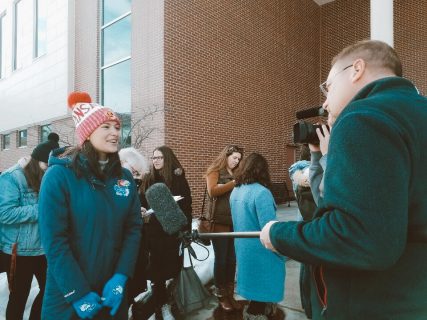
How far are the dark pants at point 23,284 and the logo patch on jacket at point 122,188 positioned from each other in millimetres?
1523

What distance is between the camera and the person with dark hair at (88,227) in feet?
5.55

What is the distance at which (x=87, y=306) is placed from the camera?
167cm

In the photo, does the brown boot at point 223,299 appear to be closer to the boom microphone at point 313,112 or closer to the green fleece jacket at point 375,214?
the boom microphone at point 313,112

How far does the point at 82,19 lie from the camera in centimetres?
1235

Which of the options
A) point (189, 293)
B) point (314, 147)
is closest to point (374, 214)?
→ point (314, 147)

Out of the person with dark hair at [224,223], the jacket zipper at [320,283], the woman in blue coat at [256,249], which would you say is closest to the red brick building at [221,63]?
the person with dark hair at [224,223]

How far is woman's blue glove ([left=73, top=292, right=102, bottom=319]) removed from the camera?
65.1 inches

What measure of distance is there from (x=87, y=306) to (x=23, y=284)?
5.10ft

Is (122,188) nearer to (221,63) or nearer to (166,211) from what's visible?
(166,211)

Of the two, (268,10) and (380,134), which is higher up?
(268,10)

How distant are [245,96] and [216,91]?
1.49 meters

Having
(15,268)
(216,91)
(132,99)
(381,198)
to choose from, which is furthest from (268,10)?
(381,198)

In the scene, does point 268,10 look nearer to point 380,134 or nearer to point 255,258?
point 255,258

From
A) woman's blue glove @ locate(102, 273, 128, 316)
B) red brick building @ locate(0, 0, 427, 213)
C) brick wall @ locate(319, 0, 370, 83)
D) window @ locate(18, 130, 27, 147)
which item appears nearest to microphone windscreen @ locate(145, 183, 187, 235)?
woman's blue glove @ locate(102, 273, 128, 316)
